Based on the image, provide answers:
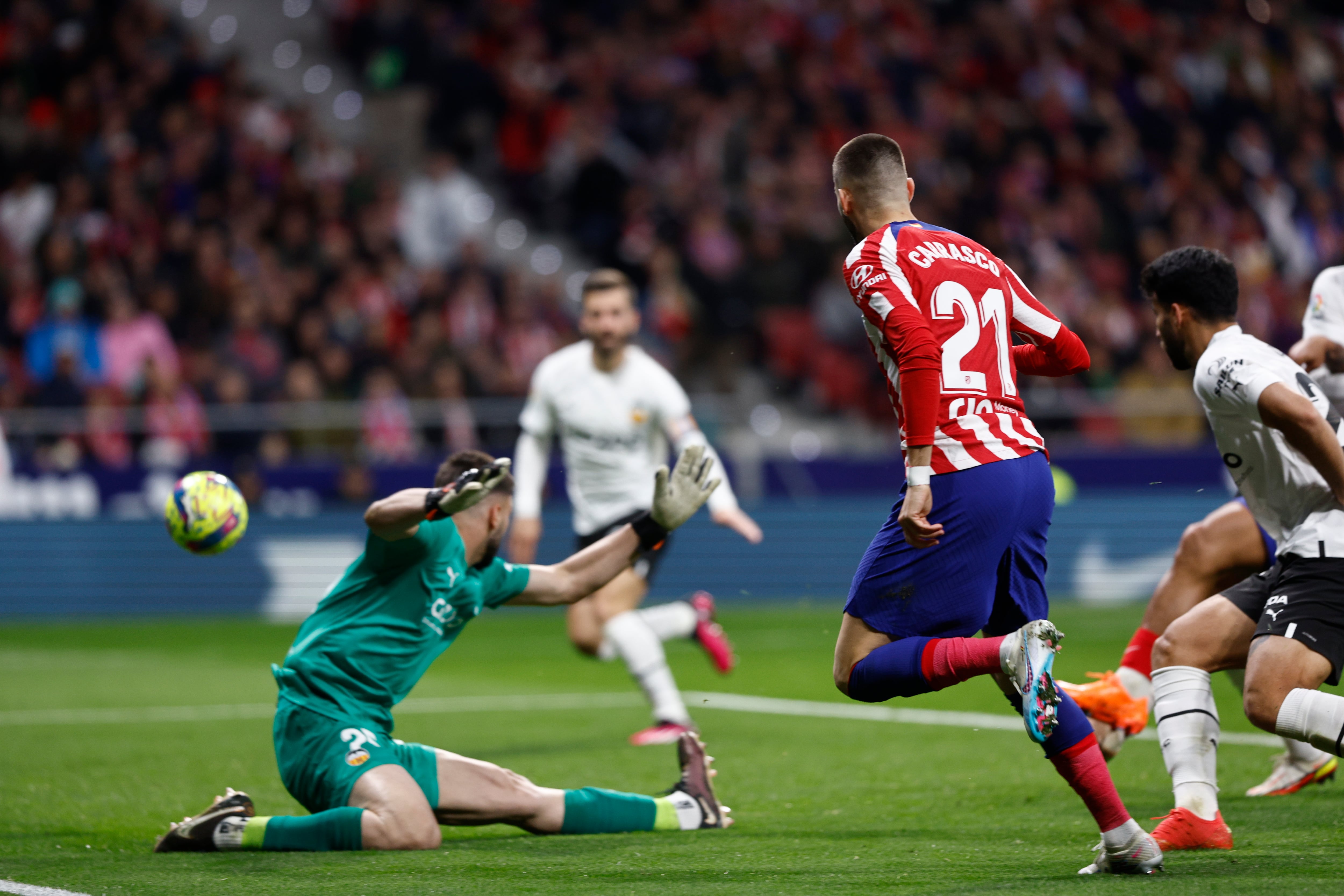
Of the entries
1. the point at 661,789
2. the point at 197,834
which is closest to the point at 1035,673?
the point at 661,789

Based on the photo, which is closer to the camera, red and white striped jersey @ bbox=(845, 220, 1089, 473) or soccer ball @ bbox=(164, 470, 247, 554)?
red and white striped jersey @ bbox=(845, 220, 1089, 473)

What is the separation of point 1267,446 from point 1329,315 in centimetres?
183

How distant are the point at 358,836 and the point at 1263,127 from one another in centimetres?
1964

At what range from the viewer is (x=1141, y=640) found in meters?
6.51

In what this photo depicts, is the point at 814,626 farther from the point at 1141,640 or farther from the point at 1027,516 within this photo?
the point at 1027,516

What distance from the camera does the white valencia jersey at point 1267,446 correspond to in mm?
5078

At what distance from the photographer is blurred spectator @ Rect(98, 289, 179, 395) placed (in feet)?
53.7

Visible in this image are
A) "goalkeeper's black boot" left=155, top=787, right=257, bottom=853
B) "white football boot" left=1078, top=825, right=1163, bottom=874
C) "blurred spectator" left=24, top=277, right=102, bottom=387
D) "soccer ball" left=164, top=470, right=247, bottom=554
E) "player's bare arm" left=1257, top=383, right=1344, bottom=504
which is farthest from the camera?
"blurred spectator" left=24, top=277, right=102, bottom=387

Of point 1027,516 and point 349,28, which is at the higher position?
point 349,28

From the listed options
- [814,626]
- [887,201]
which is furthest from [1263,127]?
[887,201]

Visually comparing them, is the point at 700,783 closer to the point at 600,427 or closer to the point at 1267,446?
the point at 1267,446

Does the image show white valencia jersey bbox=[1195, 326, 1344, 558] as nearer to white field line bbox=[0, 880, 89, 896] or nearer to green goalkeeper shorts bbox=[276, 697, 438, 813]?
green goalkeeper shorts bbox=[276, 697, 438, 813]

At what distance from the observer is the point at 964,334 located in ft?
16.3

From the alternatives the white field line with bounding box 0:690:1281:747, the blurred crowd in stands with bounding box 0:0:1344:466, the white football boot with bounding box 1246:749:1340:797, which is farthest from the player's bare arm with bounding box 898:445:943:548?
the blurred crowd in stands with bounding box 0:0:1344:466
